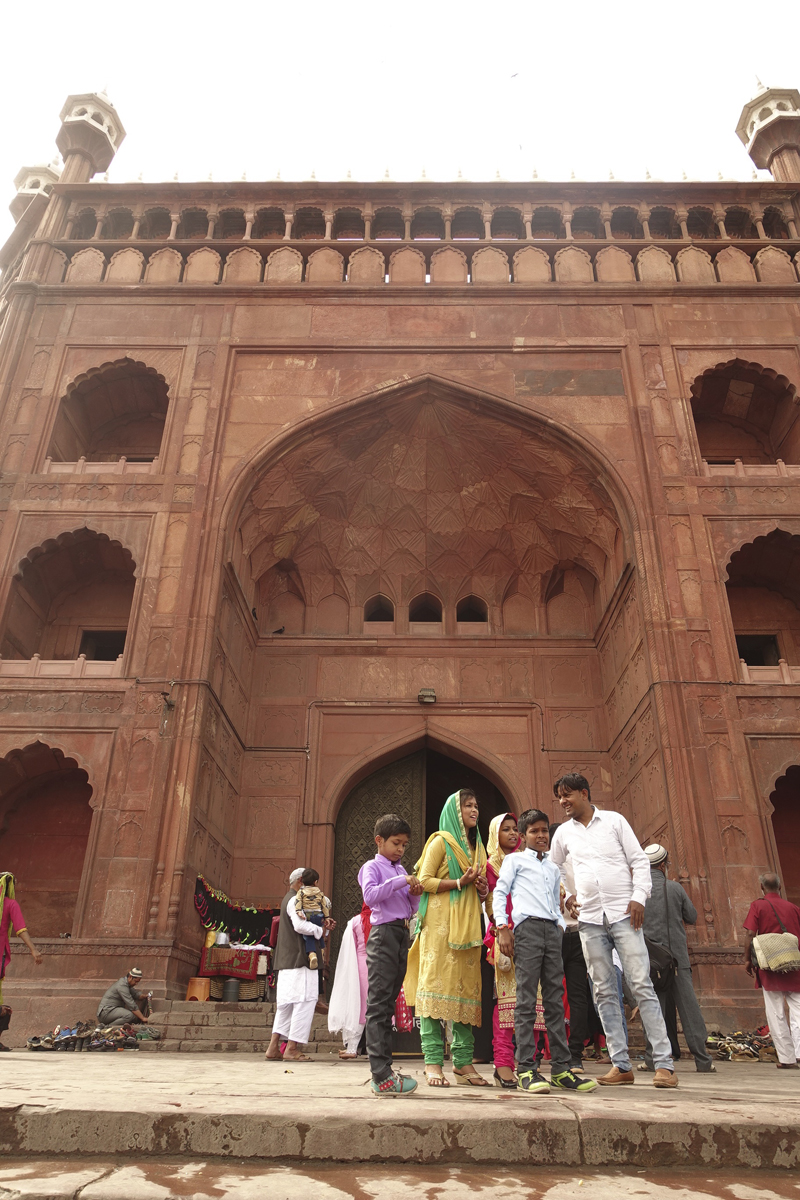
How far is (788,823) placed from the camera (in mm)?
11773

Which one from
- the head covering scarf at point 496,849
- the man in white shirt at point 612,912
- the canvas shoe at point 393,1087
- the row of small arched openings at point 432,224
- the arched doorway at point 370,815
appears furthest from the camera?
the row of small arched openings at point 432,224

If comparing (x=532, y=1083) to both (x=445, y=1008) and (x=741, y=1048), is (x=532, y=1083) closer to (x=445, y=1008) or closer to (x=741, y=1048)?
(x=445, y=1008)

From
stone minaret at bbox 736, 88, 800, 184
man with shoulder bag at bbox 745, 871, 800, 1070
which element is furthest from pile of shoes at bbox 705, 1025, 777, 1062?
stone minaret at bbox 736, 88, 800, 184

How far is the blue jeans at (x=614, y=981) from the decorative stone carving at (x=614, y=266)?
11667 mm

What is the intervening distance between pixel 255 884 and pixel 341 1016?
5.74 meters

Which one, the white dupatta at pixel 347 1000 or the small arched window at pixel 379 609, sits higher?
the small arched window at pixel 379 609

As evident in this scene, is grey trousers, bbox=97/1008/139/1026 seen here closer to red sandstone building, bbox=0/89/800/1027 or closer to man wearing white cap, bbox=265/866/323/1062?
red sandstone building, bbox=0/89/800/1027

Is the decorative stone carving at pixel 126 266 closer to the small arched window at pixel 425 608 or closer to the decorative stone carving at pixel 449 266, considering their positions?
the decorative stone carving at pixel 449 266

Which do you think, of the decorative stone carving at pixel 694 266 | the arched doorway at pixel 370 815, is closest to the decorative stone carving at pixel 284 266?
the decorative stone carving at pixel 694 266

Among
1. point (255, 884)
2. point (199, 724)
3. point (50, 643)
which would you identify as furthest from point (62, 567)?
point (255, 884)

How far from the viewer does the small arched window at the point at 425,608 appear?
14594 millimetres

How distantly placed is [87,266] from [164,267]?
47.4 inches

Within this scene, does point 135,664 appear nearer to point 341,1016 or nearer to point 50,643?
point 50,643

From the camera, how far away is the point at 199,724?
1041cm
